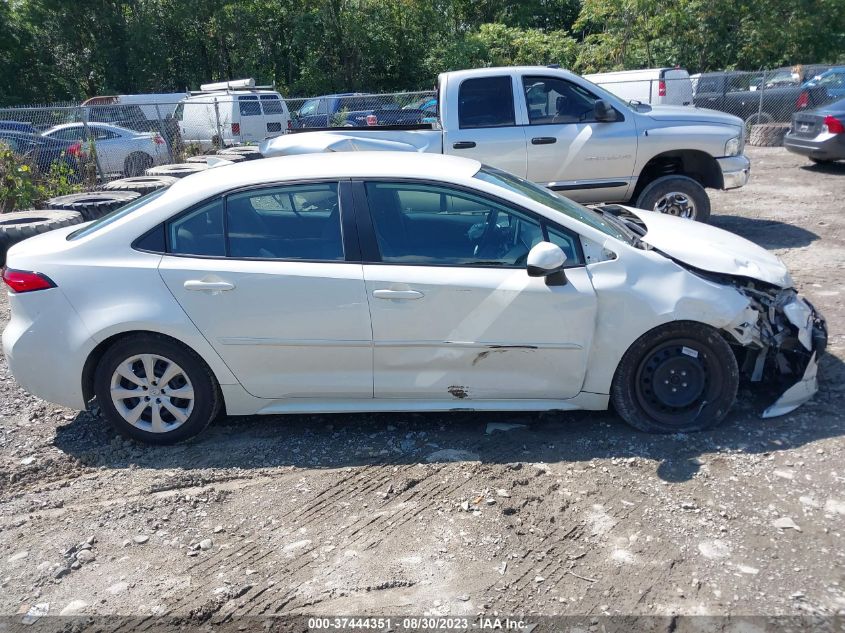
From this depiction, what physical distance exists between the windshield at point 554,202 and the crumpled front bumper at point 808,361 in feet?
3.51

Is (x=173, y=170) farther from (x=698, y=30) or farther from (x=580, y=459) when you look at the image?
(x=698, y=30)

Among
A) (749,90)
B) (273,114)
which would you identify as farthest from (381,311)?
(749,90)

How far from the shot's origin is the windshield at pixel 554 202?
4.49m

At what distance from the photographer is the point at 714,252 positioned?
14.8ft

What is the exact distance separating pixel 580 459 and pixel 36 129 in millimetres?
12247

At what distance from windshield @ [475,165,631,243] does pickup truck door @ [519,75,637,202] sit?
393 centimetres

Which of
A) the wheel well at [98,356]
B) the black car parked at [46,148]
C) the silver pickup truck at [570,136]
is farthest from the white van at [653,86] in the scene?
the wheel well at [98,356]

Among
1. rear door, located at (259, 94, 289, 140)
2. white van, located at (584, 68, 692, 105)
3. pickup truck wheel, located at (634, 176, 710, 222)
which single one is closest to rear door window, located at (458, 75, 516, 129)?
pickup truck wheel, located at (634, 176, 710, 222)

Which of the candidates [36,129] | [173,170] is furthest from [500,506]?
[36,129]

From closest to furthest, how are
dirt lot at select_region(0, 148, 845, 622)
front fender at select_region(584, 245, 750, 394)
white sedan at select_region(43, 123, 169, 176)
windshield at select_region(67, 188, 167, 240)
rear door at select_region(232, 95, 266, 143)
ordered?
dirt lot at select_region(0, 148, 845, 622), front fender at select_region(584, 245, 750, 394), windshield at select_region(67, 188, 167, 240), white sedan at select_region(43, 123, 169, 176), rear door at select_region(232, 95, 266, 143)

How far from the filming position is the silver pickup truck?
8672 mm

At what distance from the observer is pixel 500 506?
3760 mm

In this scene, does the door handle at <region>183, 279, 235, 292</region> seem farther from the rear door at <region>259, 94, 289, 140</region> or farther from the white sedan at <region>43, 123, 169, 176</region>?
the rear door at <region>259, 94, 289, 140</region>

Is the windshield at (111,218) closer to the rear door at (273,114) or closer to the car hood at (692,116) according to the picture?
the car hood at (692,116)
